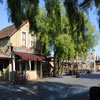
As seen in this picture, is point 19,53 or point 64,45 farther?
point 64,45

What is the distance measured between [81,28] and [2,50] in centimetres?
1363

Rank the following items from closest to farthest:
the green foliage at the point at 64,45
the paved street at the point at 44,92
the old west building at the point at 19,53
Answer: the paved street at the point at 44,92 → the old west building at the point at 19,53 → the green foliage at the point at 64,45

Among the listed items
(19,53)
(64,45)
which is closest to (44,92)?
(19,53)

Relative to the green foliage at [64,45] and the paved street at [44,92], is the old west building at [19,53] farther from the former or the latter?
the paved street at [44,92]

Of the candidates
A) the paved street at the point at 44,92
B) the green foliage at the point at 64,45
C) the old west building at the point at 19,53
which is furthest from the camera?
the green foliage at the point at 64,45

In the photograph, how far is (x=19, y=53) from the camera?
18.2 m

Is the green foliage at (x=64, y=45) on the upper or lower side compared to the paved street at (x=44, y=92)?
upper

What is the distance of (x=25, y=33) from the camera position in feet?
65.0

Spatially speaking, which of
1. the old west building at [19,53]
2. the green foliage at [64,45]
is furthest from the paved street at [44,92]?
the green foliage at [64,45]

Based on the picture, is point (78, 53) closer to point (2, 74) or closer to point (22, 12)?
point (2, 74)

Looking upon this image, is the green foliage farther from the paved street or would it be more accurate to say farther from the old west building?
the paved street

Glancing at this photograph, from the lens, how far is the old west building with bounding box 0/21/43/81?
18000mm

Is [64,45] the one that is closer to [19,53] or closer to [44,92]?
[19,53]

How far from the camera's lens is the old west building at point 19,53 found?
59.1 feet
